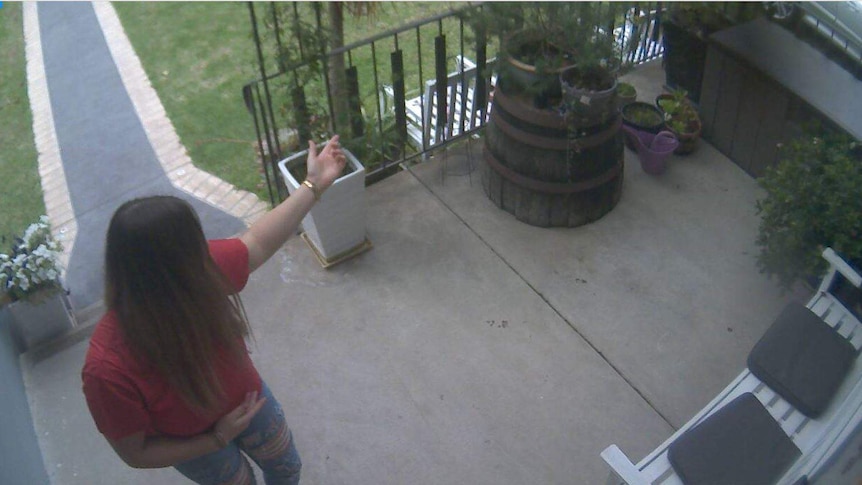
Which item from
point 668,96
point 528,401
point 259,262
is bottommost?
point 528,401

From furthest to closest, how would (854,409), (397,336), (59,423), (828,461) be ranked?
1. (397,336)
2. (59,423)
3. (854,409)
4. (828,461)

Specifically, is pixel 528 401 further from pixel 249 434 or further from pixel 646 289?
pixel 249 434

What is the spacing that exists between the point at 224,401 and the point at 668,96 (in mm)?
3008

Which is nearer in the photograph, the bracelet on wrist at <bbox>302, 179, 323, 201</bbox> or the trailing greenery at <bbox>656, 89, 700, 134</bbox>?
the bracelet on wrist at <bbox>302, 179, 323, 201</bbox>

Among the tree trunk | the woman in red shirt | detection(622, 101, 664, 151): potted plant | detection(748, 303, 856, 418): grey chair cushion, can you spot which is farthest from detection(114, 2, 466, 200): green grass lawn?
detection(748, 303, 856, 418): grey chair cushion

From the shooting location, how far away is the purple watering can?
144 inches

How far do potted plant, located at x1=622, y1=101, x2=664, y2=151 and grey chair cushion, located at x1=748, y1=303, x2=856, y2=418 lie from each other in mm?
1445

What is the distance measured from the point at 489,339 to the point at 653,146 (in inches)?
56.4

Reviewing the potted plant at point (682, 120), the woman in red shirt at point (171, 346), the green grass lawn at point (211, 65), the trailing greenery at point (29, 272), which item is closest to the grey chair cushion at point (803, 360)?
the potted plant at point (682, 120)

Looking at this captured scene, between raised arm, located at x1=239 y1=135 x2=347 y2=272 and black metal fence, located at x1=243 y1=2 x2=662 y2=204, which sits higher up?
raised arm, located at x1=239 y1=135 x2=347 y2=272

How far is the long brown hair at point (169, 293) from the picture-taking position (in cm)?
145

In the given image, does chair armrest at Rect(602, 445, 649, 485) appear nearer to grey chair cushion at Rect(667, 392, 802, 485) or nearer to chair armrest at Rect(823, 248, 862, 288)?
grey chair cushion at Rect(667, 392, 802, 485)

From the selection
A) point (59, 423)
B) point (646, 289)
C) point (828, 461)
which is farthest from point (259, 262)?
point (646, 289)

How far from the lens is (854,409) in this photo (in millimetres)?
2059
